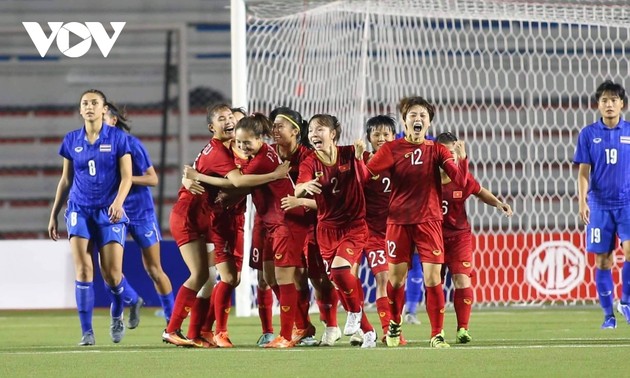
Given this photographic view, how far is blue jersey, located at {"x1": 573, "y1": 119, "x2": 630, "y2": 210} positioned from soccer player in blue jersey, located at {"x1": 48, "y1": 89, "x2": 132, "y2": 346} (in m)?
3.45

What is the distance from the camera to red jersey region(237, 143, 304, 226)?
25.0 feet

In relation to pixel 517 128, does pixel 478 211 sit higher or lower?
lower

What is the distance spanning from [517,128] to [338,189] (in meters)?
7.23

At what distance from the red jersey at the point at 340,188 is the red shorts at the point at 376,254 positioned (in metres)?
0.93

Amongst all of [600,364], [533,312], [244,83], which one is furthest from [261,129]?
[533,312]

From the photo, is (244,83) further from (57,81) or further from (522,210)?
(57,81)

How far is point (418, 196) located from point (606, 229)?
2497mm

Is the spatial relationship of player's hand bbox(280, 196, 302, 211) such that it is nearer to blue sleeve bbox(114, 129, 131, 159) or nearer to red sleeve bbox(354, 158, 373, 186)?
red sleeve bbox(354, 158, 373, 186)

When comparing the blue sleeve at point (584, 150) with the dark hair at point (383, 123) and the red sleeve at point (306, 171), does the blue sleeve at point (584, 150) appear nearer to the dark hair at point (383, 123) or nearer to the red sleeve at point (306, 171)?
the dark hair at point (383, 123)

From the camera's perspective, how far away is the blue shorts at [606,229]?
9328 mm

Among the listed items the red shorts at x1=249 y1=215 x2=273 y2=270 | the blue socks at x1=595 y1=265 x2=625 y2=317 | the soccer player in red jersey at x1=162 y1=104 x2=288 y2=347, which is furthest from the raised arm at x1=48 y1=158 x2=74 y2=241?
the blue socks at x1=595 y1=265 x2=625 y2=317

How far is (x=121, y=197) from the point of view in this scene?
8328mm

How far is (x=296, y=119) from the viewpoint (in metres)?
7.86

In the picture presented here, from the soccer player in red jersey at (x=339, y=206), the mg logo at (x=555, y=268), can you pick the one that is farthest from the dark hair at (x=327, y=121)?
the mg logo at (x=555, y=268)
